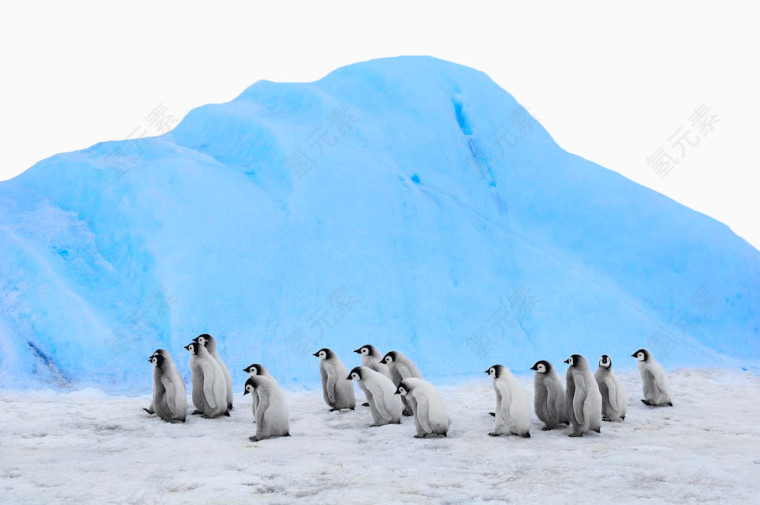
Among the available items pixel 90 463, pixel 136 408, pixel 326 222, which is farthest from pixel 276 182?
pixel 90 463

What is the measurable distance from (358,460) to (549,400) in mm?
2392

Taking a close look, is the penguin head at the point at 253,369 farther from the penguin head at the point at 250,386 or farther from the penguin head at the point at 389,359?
the penguin head at the point at 389,359

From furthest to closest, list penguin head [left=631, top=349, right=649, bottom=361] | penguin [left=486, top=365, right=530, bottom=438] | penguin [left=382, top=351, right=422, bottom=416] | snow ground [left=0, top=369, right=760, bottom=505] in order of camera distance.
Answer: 1. penguin head [left=631, top=349, right=649, bottom=361]
2. penguin [left=382, top=351, right=422, bottom=416]
3. penguin [left=486, top=365, right=530, bottom=438]
4. snow ground [left=0, top=369, right=760, bottom=505]

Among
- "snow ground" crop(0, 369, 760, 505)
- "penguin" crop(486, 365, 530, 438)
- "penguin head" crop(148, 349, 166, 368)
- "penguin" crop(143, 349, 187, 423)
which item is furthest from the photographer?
"penguin head" crop(148, 349, 166, 368)

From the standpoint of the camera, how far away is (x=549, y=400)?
7285mm

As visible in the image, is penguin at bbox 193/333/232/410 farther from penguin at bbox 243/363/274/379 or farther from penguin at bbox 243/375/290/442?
penguin at bbox 243/375/290/442

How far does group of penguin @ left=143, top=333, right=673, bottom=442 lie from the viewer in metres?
6.78

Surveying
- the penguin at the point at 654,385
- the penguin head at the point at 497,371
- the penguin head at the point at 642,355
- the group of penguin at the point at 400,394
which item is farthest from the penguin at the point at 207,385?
the penguin head at the point at 642,355

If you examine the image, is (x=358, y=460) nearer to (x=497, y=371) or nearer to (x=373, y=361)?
(x=497, y=371)

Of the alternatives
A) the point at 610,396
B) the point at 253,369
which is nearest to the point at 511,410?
the point at 610,396

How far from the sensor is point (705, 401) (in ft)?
30.1

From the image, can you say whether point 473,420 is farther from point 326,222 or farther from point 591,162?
point 591,162

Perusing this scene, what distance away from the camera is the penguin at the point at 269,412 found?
666cm

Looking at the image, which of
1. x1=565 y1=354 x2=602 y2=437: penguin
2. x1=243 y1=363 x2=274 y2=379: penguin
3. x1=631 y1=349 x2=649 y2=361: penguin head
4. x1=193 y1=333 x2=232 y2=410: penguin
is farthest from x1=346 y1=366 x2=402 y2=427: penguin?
x1=631 y1=349 x2=649 y2=361: penguin head
